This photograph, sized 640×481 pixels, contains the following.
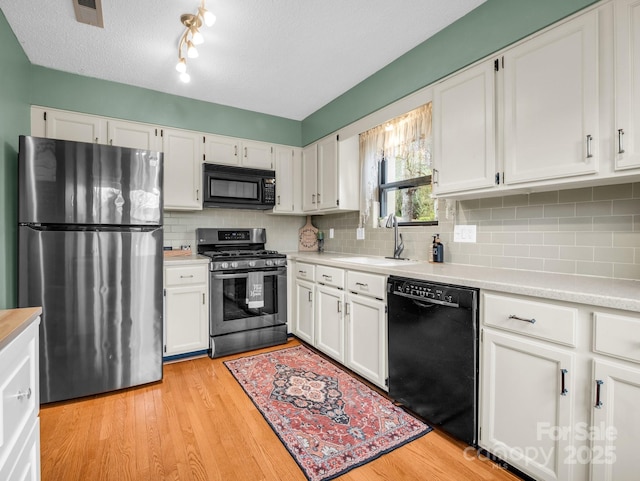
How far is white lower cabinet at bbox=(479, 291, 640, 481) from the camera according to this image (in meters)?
1.15

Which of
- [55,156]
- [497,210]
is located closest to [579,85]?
[497,210]

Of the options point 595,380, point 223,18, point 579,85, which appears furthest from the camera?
point 223,18

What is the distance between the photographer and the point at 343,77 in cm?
285

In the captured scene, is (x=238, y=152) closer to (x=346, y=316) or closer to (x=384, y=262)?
(x=384, y=262)

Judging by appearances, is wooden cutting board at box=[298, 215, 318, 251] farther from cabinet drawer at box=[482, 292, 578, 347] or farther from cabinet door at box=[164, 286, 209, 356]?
cabinet drawer at box=[482, 292, 578, 347]

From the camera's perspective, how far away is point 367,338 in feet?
7.66

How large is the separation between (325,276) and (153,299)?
1374 mm

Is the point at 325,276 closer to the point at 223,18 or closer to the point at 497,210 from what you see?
the point at 497,210

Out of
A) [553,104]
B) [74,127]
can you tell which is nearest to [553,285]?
[553,104]

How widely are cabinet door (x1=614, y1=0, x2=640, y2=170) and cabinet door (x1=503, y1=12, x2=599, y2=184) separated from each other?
3.0 inches

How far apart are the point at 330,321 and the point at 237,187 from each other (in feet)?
5.60

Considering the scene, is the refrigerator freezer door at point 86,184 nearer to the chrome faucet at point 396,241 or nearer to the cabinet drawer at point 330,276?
the cabinet drawer at point 330,276

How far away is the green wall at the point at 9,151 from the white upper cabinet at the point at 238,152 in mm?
1444

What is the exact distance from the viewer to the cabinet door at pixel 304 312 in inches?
120
